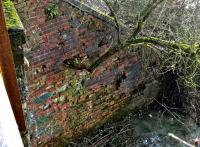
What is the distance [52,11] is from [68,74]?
115 cm

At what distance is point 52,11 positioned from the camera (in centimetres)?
535

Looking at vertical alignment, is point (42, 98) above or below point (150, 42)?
below

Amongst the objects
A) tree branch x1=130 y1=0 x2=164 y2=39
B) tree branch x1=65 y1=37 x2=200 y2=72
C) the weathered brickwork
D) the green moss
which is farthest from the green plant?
the green moss

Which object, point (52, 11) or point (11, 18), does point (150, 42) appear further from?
point (11, 18)

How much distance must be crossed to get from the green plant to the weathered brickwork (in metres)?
0.04

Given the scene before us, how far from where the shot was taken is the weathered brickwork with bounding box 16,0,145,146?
544 cm

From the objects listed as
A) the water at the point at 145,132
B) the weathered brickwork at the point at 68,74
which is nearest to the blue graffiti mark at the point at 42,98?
the weathered brickwork at the point at 68,74

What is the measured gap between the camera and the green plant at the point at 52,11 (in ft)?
17.4

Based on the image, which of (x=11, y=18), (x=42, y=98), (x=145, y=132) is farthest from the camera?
(x=145, y=132)

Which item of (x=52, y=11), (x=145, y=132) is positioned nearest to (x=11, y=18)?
(x=52, y=11)

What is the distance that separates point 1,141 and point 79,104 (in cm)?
532

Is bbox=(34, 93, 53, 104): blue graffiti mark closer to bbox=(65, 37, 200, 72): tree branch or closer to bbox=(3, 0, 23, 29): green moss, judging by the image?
bbox=(65, 37, 200, 72): tree branch

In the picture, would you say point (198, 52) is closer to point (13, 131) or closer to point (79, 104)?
point (79, 104)

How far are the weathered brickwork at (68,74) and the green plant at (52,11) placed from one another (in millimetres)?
45
